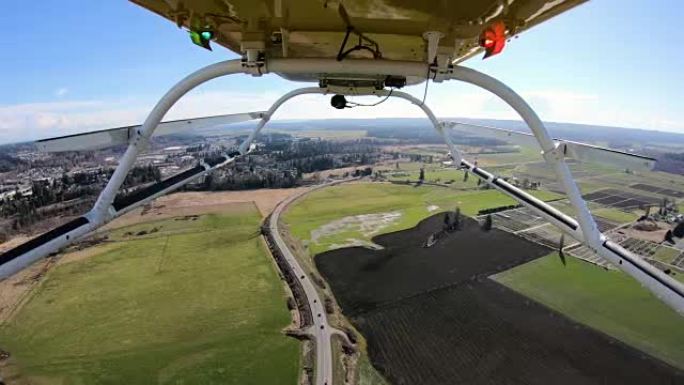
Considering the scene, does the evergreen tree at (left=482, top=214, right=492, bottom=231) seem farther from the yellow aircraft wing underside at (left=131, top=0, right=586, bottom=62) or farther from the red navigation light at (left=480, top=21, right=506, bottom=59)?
the red navigation light at (left=480, top=21, right=506, bottom=59)

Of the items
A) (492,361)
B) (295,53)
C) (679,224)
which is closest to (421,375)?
(492,361)

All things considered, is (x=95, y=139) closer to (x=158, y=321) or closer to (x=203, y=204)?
(x=158, y=321)

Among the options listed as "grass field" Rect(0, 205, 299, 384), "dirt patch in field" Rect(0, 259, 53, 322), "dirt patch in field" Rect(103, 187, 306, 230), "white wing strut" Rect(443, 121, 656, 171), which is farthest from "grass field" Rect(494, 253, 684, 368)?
"dirt patch in field" Rect(0, 259, 53, 322)

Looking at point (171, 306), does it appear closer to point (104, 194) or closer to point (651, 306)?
point (104, 194)

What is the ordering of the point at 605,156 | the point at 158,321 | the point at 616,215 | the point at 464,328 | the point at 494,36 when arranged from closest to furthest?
the point at 494,36
the point at 605,156
the point at 464,328
the point at 158,321
the point at 616,215

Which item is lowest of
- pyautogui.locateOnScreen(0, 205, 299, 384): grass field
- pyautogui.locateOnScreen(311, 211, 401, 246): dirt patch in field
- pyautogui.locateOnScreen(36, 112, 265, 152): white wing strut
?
pyautogui.locateOnScreen(0, 205, 299, 384): grass field

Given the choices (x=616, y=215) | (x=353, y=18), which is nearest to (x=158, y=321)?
(x=353, y=18)
